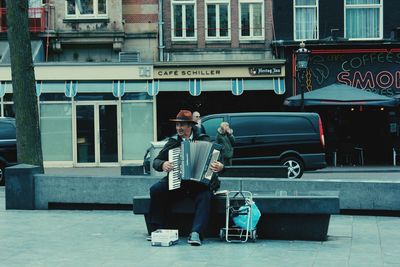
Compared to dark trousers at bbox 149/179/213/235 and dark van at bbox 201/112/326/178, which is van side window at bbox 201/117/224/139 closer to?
dark van at bbox 201/112/326/178

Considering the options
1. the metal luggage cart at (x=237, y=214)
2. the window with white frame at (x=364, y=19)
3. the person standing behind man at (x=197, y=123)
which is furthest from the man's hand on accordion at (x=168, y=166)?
the window with white frame at (x=364, y=19)

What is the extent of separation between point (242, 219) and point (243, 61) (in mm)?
19123

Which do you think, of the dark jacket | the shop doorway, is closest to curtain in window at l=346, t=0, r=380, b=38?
the shop doorway

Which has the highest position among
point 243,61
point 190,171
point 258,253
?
point 243,61

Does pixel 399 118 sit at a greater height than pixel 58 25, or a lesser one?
lesser

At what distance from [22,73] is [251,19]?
15.5 m

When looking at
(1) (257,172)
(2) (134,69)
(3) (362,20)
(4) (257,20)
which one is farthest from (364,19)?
(1) (257,172)

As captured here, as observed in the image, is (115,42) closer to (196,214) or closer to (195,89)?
(195,89)

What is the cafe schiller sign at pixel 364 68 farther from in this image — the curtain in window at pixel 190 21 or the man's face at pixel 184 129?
the man's face at pixel 184 129

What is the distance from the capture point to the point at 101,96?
29.0 metres

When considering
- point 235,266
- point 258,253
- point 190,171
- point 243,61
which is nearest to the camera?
point 235,266

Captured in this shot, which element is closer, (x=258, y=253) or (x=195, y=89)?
(x=258, y=253)

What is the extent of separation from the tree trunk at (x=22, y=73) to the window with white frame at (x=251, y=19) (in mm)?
14938

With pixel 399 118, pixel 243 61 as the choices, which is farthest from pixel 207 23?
pixel 399 118
